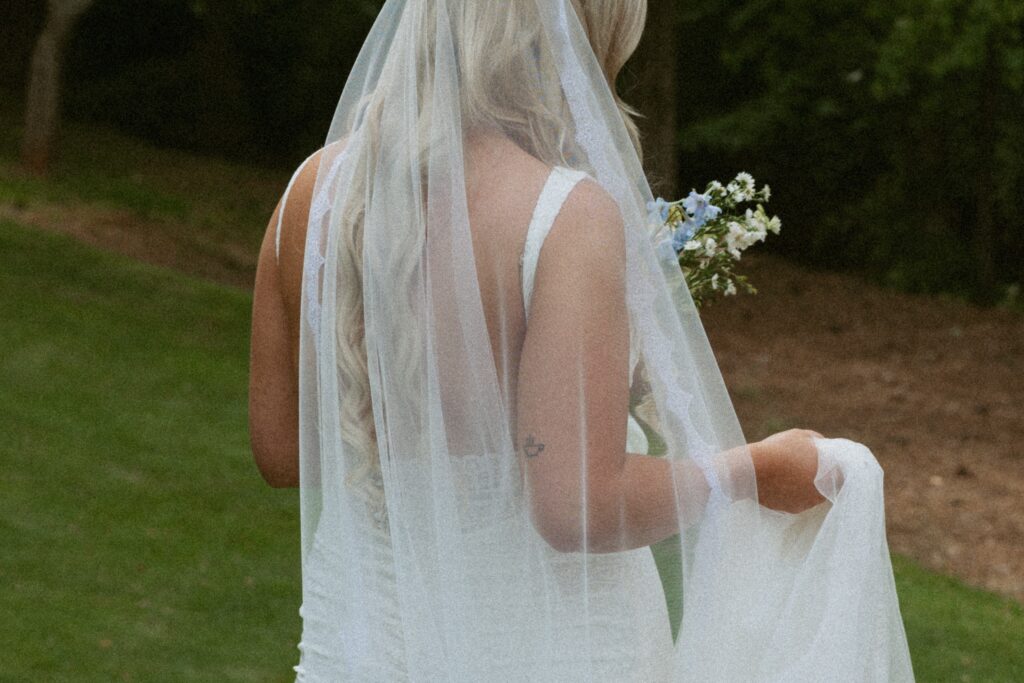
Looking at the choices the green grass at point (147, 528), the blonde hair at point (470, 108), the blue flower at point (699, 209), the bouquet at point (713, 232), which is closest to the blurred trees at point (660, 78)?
the green grass at point (147, 528)

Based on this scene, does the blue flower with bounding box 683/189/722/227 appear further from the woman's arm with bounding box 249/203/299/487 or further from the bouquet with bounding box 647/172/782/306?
the woman's arm with bounding box 249/203/299/487

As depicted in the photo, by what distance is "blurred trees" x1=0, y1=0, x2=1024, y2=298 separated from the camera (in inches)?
658

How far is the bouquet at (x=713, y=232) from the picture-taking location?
8.28ft

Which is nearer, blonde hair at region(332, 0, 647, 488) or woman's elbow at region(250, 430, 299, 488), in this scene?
blonde hair at region(332, 0, 647, 488)

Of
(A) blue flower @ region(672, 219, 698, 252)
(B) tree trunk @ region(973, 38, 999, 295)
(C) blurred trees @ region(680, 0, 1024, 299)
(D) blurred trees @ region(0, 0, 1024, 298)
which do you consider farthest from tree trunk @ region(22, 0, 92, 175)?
(A) blue flower @ region(672, 219, 698, 252)

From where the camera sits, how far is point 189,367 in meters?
9.28

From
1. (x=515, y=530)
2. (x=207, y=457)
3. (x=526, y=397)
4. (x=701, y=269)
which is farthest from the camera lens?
(x=207, y=457)

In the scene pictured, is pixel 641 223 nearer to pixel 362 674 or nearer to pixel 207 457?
pixel 362 674

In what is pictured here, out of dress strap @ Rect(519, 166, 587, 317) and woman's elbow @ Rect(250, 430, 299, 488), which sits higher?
dress strap @ Rect(519, 166, 587, 317)

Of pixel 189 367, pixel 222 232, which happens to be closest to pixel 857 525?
pixel 189 367

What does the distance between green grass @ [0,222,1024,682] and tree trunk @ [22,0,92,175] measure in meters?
4.40

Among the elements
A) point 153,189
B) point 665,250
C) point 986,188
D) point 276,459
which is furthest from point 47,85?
point 665,250

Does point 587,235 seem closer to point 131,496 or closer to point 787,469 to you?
point 787,469

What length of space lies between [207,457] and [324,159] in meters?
5.73
